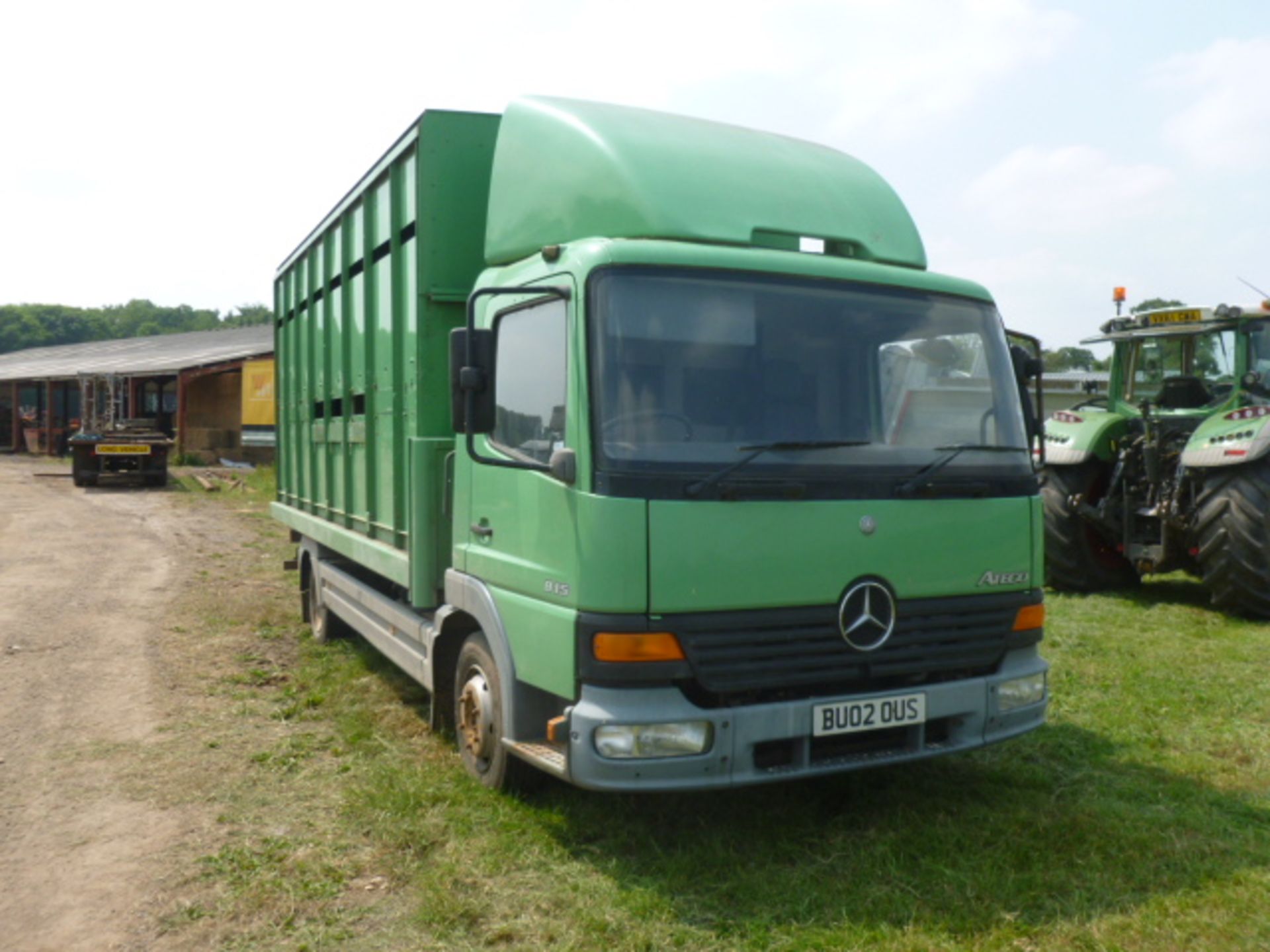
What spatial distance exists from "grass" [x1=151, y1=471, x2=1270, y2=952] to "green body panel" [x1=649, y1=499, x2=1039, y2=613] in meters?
0.98

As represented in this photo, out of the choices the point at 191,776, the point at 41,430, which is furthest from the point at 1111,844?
the point at 41,430

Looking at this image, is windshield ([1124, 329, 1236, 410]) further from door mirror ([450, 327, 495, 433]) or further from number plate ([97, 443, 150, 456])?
number plate ([97, 443, 150, 456])

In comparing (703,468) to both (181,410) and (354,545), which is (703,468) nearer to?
(354,545)

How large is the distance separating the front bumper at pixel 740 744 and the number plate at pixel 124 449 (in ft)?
78.5

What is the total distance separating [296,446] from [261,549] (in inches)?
257

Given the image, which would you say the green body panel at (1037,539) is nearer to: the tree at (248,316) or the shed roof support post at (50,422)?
the shed roof support post at (50,422)

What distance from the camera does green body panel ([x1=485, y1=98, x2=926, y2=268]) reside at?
454cm

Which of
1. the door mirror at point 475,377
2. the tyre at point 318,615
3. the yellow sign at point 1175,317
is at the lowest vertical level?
the tyre at point 318,615

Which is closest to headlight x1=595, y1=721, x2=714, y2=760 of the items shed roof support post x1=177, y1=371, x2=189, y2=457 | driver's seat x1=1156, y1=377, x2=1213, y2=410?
driver's seat x1=1156, y1=377, x2=1213, y2=410

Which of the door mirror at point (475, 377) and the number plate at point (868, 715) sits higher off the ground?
the door mirror at point (475, 377)

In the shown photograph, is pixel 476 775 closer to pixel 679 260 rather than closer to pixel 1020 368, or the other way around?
pixel 679 260

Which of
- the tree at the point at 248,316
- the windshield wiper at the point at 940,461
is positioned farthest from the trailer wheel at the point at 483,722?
the tree at the point at 248,316

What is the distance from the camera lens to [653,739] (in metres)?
4.00

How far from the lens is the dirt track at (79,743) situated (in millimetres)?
4156
